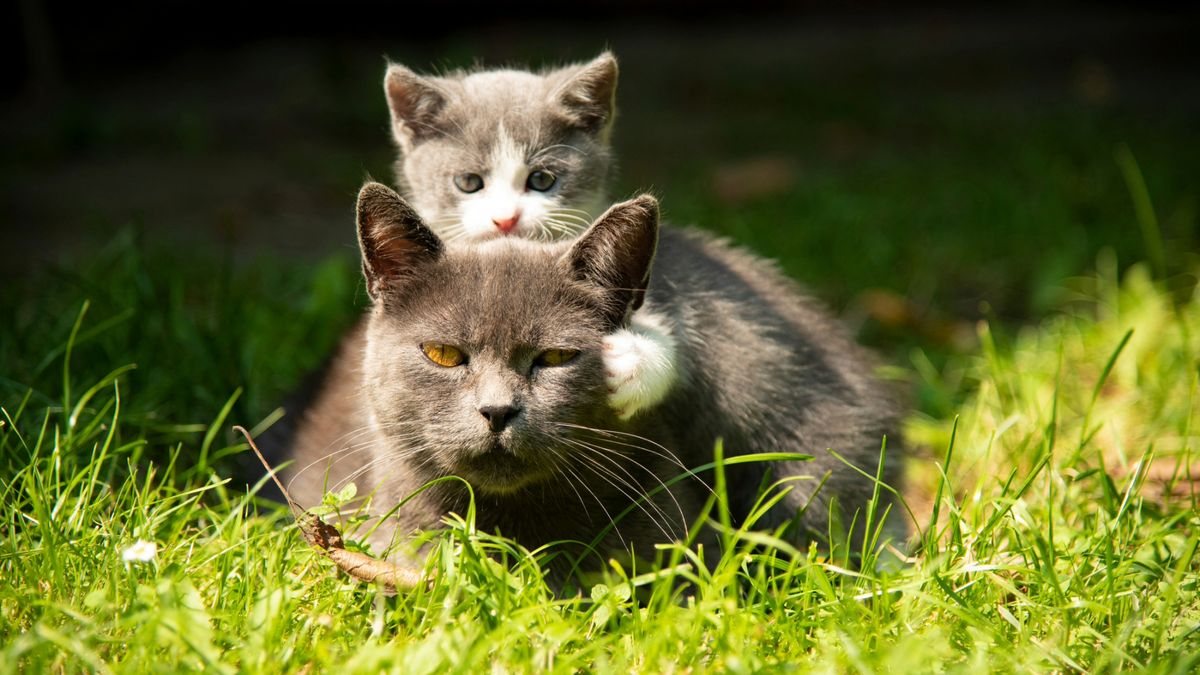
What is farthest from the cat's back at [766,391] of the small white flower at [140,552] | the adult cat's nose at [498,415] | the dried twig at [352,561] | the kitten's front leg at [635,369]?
the small white flower at [140,552]

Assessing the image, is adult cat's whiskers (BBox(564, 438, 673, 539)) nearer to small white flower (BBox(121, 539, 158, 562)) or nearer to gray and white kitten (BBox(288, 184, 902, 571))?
gray and white kitten (BBox(288, 184, 902, 571))

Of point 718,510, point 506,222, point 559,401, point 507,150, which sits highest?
point 507,150

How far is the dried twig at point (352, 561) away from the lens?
1769mm

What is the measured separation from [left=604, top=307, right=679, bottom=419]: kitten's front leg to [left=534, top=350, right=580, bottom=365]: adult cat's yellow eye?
3.0 inches

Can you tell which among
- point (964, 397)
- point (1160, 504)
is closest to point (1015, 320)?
point (964, 397)

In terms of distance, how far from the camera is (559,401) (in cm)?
186

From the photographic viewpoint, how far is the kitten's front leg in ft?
6.35

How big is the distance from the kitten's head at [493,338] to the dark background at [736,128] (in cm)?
106

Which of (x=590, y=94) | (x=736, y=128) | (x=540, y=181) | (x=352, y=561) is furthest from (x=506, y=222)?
(x=736, y=128)

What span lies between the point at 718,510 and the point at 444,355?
2.54 ft

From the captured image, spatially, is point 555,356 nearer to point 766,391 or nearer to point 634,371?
point 634,371

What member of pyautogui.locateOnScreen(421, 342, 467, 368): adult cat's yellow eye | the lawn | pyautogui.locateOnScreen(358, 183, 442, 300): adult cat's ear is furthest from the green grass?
pyautogui.locateOnScreen(358, 183, 442, 300): adult cat's ear

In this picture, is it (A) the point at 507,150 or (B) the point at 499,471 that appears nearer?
(B) the point at 499,471

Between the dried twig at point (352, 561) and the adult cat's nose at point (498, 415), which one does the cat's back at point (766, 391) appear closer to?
the adult cat's nose at point (498, 415)
